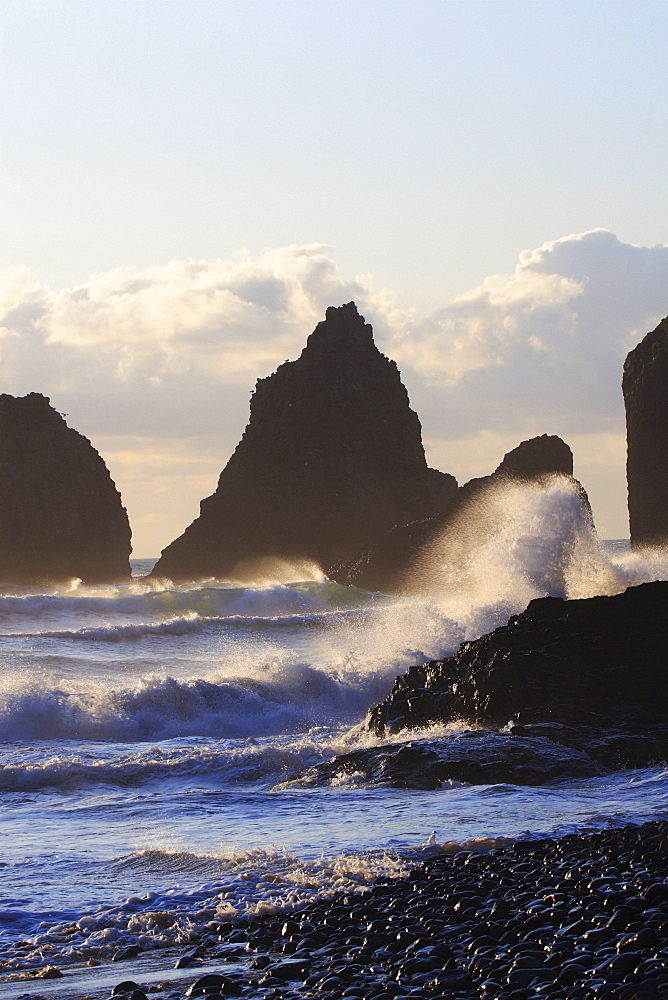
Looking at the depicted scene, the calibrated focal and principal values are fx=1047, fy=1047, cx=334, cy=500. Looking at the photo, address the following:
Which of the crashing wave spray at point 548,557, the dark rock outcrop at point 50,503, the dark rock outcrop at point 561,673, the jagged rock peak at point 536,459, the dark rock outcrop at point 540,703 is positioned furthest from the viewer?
the dark rock outcrop at point 50,503

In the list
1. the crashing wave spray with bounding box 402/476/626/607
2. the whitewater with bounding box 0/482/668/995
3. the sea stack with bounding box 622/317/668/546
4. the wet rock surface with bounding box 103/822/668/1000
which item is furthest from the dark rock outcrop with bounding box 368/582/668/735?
the sea stack with bounding box 622/317/668/546

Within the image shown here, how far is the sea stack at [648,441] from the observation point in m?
50.7

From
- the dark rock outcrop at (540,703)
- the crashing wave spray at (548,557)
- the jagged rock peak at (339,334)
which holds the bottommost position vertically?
the dark rock outcrop at (540,703)

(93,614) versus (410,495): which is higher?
(410,495)

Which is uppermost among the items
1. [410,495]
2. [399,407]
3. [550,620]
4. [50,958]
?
[399,407]

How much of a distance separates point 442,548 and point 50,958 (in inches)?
1991

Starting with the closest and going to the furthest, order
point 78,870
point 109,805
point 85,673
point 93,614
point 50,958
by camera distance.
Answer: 1. point 50,958
2. point 78,870
3. point 109,805
4. point 85,673
5. point 93,614

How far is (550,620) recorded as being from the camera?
45.0 feet

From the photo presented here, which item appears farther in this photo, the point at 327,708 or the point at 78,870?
the point at 327,708

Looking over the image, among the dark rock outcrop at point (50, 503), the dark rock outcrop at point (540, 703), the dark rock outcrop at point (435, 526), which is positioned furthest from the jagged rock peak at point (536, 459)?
the dark rock outcrop at point (540, 703)

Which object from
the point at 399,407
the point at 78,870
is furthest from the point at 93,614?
the point at 399,407

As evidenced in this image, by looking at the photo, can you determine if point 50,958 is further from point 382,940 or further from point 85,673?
point 85,673

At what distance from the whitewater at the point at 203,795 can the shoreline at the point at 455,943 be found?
38cm

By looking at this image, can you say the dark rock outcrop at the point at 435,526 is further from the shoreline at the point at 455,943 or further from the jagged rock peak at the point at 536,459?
the shoreline at the point at 455,943
